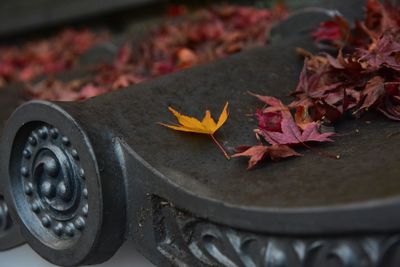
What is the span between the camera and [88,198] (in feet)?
4.67

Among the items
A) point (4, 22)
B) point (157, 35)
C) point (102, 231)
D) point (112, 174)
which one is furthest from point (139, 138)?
point (4, 22)

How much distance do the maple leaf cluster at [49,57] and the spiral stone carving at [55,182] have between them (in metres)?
2.47

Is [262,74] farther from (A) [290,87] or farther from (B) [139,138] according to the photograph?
(B) [139,138]

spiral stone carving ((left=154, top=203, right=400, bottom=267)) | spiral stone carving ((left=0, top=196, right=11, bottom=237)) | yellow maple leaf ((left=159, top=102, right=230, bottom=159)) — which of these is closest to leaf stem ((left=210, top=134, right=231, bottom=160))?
yellow maple leaf ((left=159, top=102, right=230, bottom=159))

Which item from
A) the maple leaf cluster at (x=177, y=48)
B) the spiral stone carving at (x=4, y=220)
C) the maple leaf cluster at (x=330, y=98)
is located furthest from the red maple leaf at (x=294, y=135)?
the maple leaf cluster at (x=177, y=48)

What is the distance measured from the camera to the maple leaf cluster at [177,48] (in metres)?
2.73

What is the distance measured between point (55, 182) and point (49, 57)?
139 inches

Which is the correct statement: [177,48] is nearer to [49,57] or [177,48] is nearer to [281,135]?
[281,135]

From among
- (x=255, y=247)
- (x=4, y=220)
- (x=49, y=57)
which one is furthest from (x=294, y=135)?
(x=49, y=57)

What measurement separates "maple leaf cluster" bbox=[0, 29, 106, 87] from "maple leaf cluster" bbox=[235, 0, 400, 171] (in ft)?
8.88

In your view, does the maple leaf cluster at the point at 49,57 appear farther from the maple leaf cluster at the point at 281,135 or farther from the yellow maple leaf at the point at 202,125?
the maple leaf cluster at the point at 281,135

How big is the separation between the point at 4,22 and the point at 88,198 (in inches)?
240

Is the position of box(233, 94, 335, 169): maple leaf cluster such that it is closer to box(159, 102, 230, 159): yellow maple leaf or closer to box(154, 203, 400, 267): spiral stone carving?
box(159, 102, 230, 159): yellow maple leaf

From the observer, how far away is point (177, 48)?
10.5ft
